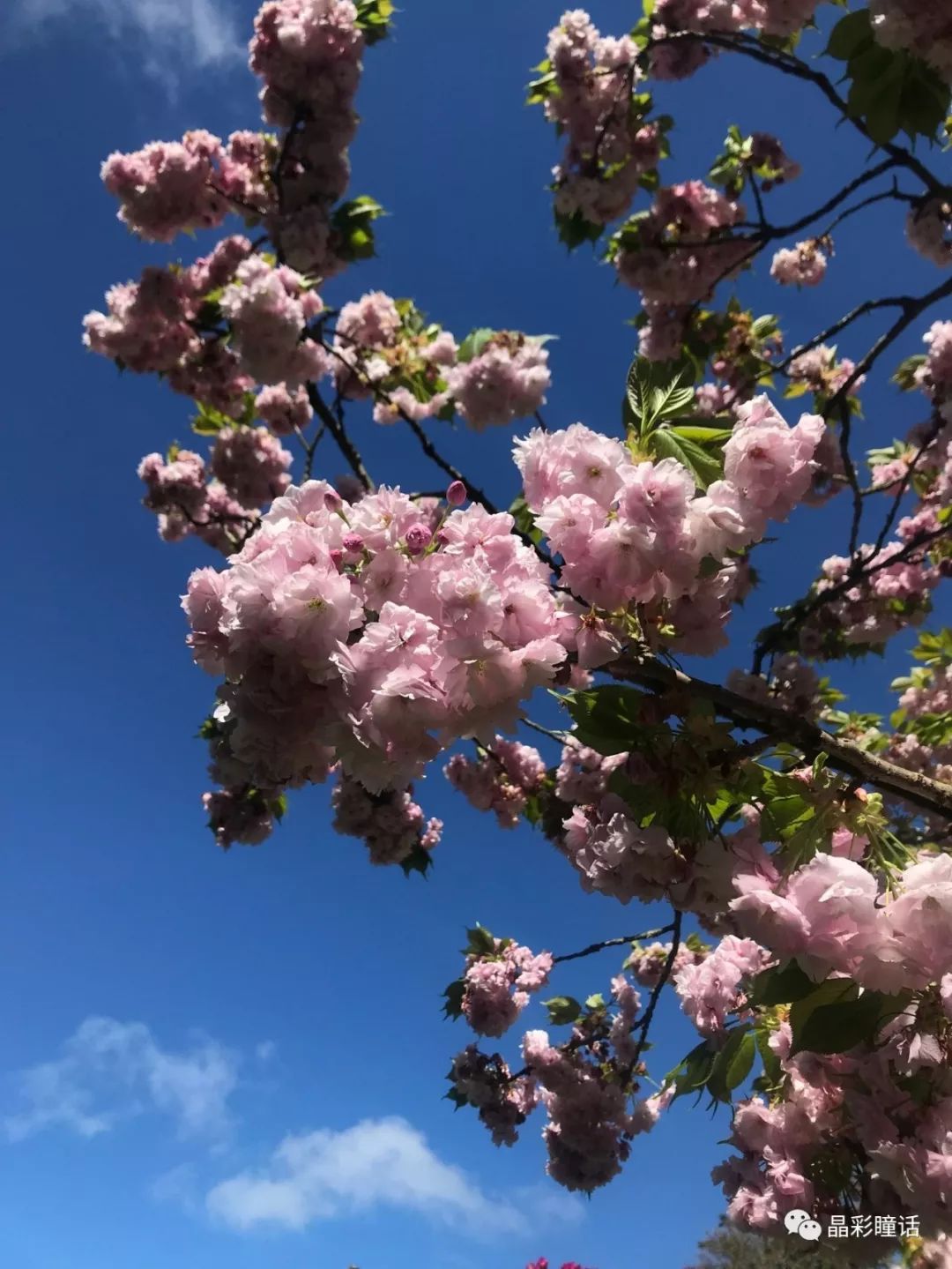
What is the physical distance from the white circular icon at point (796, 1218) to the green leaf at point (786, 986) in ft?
3.96

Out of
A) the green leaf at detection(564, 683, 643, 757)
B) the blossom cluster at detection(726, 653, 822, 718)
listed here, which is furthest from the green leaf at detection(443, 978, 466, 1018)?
the green leaf at detection(564, 683, 643, 757)

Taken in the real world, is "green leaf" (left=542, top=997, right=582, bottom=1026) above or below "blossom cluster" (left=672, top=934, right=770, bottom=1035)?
above

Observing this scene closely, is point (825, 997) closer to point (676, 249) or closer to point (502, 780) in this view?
point (676, 249)

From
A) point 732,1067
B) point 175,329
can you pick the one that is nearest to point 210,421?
point 175,329

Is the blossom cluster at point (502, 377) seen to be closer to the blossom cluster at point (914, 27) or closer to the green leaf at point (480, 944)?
the blossom cluster at point (914, 27)

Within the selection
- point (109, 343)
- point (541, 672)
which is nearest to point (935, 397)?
point (541, 672)

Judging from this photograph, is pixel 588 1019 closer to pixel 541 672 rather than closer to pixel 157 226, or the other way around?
pixel 541 672

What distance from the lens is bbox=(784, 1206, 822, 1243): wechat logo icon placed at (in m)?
2.16

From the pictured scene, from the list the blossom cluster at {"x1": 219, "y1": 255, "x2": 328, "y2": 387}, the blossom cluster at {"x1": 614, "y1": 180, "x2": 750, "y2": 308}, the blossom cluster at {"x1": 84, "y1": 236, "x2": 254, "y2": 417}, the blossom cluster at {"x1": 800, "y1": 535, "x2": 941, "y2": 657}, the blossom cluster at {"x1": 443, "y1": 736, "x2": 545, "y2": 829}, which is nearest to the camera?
the blossom cluster at {"x1": 219, "y1": 255, "x2": 328, "y2": 387}

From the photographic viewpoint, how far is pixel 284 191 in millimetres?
5895

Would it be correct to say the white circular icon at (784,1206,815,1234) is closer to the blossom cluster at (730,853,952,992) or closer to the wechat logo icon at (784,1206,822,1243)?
the wechat logo icon at (784,1206,822,1243)

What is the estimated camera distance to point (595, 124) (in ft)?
19.0

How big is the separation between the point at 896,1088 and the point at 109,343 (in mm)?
6885

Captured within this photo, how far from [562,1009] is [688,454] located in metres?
5.27
